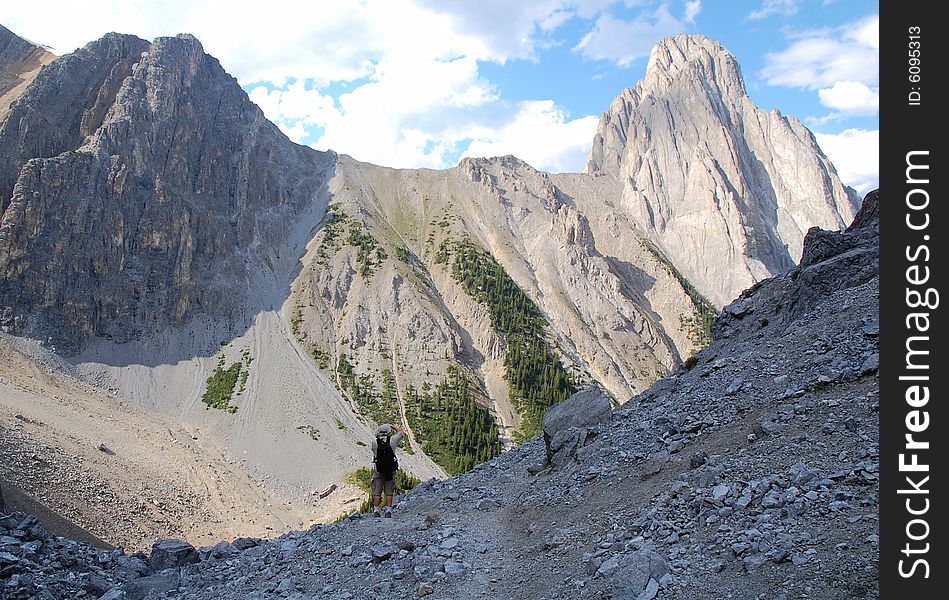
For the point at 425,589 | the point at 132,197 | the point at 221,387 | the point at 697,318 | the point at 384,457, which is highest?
the point at 132,197

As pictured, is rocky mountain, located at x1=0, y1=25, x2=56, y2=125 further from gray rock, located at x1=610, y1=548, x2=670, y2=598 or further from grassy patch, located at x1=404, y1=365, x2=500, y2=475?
gray rock, located at x1=610, y1=548, x2=670, y2=598

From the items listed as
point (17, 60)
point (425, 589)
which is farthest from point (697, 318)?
point (17, 60)

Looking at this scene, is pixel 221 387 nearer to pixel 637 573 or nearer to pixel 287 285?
pixel 287 285

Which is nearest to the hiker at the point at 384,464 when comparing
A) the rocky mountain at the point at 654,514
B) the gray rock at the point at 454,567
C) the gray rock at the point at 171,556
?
the rocky mountain at the point at 654,514

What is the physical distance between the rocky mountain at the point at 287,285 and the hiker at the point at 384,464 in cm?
3685

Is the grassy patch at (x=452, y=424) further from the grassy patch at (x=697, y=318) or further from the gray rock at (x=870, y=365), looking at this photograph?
the gray rock at (x=870, y=365)

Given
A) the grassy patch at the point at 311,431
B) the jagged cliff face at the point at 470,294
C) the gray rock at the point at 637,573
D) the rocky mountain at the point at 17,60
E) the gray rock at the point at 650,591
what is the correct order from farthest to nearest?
the rocky mountain at the point at 17,60, the jagged cliff face at the point at 470,294, the grassy patch at the point at 311,431, the gray rock at the point at 637,573, the gray rock at the point at 650,591

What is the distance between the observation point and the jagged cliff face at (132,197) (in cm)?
8981

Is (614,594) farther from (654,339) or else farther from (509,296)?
(654,339)

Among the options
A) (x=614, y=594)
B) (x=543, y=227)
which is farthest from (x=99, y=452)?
(x=543, y=227)

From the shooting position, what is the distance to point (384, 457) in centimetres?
1784

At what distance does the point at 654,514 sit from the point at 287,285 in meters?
111
